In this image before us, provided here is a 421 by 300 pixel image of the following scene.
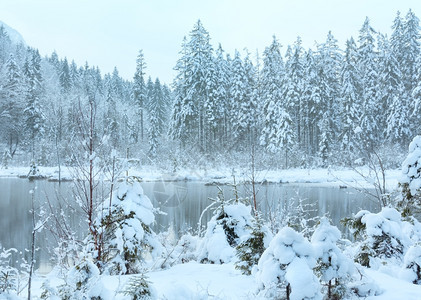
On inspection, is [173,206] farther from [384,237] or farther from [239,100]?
[239,100]

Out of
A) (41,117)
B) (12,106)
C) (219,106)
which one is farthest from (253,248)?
(41,117)

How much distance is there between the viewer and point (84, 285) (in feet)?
12.5

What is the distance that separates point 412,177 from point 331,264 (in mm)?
3815

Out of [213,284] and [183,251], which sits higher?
[213,284]

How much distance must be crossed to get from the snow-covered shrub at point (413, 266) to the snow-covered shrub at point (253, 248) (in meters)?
2.05

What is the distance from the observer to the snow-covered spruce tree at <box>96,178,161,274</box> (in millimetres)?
6391

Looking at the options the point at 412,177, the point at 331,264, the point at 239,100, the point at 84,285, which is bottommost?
the point at 84,285

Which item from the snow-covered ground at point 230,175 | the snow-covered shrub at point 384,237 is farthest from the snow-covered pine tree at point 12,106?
the snow-covered shrub at point 384,237

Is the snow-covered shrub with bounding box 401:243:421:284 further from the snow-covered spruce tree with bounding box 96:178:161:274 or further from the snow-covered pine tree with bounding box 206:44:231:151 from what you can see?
the snow-covered pine tree with bounding box 206:44:231:151

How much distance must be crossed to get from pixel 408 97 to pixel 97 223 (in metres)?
38.1

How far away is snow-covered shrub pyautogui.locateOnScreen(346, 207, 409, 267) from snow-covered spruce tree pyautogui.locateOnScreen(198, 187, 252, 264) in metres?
2.48

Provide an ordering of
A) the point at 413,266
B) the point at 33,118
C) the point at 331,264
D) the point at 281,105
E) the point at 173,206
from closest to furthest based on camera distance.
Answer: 1. the point at 331,264
2. the point at 413,266
3. the point at 173,206
4. the point at 281,105
5. the point at 33,118

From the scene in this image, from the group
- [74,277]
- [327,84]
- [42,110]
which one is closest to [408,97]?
[327,84]

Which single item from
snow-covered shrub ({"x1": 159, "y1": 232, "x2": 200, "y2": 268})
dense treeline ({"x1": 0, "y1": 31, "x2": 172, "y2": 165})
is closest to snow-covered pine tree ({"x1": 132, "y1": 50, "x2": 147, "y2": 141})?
dense treeline ({"x1": 0, "y1": 31, "x2": 172, "y2": 165})
